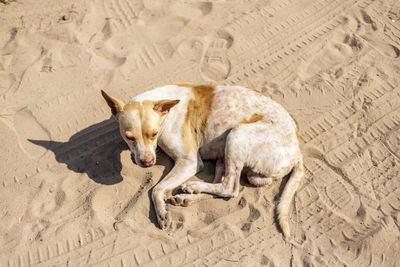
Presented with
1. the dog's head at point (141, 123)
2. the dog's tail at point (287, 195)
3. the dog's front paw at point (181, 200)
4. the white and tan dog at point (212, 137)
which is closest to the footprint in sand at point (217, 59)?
the white and tan dog at point (212, 137)

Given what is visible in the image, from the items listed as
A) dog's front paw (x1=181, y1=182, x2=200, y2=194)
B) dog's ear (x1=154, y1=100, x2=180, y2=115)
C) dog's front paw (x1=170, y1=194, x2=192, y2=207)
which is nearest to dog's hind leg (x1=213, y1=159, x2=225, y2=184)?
dog's front paw (x1=181, y1=182, x2=200, y2=194)

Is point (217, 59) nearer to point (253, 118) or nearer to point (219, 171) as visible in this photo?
point (253, 118)

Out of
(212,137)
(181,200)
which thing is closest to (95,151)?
(181,200)

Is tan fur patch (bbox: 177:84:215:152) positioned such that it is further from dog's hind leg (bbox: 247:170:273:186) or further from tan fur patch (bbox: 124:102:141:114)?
dog's hind leg (bbox: 247:170:273:186)

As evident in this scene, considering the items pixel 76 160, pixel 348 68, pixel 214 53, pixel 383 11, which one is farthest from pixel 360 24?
pixel 76 160

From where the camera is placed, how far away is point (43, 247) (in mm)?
4074

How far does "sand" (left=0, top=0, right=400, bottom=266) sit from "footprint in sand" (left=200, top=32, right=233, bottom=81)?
0.03m

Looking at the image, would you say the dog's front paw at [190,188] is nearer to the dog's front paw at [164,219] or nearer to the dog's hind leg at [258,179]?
the dog's front paw at [164,219]

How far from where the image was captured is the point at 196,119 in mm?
4676

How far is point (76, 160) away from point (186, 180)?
1.62 metres

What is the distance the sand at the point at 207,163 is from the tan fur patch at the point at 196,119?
48 cm

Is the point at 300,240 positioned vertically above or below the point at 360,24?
below

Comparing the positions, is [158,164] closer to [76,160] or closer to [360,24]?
[76,160]

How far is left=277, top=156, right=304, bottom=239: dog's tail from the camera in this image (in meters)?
4.14
